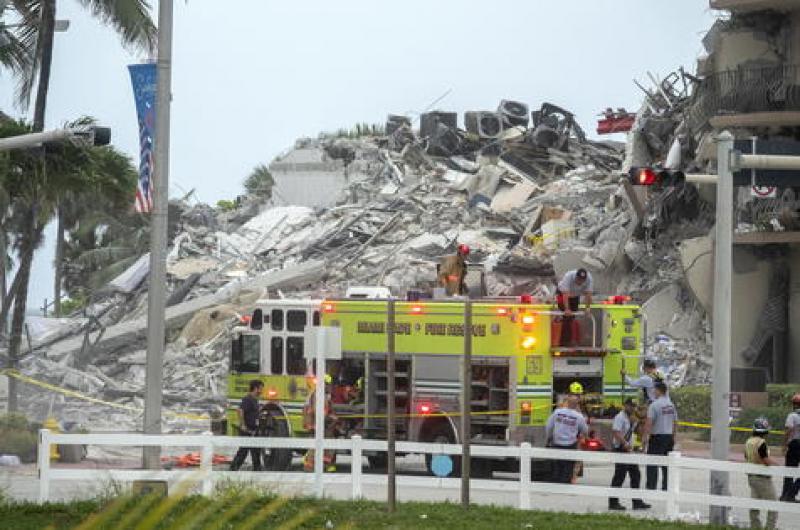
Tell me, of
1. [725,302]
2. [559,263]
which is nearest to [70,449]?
[725,302]

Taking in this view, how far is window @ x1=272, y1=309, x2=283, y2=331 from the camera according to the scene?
2841 cm

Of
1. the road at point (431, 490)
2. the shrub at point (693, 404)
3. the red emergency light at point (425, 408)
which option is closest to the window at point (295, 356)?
the road at point (431, 490)

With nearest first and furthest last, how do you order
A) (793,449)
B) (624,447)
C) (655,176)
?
(655,176)
(793,449)
(624,447)

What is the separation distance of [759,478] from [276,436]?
32.1ft

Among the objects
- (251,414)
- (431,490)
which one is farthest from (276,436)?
(431,490)

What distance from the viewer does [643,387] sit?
25.5m

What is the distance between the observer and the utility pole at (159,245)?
2141 centimetres

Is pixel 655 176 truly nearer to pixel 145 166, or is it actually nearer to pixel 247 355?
pixel 145 166

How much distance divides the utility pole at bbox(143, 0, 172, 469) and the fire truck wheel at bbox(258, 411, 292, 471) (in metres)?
5.84

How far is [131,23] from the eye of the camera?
36.2m

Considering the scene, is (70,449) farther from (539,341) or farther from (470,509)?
(470,509)

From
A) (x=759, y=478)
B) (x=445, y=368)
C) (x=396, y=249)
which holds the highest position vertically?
(x=396, y=249)

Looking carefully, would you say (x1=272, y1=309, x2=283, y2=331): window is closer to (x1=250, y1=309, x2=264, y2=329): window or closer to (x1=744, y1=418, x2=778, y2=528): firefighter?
(x1=250, y1=309, x2=264, y2=329): window

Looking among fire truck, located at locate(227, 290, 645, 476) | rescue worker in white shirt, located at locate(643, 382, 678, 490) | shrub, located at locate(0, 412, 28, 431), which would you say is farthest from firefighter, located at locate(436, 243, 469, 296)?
shrub, located at locate(0, 412, 28, 431)
